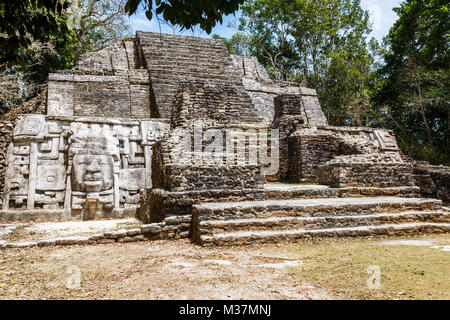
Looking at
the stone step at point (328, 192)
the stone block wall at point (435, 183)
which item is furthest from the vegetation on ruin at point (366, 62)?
the stone step at point (328, 192)

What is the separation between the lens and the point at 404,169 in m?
8.56

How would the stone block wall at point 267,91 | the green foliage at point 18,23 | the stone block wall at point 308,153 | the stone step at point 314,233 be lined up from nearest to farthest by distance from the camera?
the green foliage at point 18,23
the stone step at point 314,233
the stone block wall at point 308,153
the stone block wall at point 267,91

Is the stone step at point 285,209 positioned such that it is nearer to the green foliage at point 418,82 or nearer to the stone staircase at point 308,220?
the stone staircase at point 308,220

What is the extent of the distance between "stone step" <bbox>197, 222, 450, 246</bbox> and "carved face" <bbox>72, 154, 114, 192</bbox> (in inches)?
167

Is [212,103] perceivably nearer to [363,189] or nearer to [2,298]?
[363,189]

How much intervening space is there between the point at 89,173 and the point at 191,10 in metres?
5.84

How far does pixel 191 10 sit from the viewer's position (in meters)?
3.62

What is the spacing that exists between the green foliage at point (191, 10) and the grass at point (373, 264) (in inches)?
112

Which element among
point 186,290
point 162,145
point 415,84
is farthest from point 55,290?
point 415,84

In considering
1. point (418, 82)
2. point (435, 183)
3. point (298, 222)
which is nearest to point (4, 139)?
point (298, 222)

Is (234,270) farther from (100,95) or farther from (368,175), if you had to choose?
(100,95)

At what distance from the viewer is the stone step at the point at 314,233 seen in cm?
490

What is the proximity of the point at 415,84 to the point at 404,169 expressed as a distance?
1273 centimetres

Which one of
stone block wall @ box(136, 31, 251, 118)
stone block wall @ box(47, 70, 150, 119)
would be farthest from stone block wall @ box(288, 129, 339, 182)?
stone block wall @ box(47, 70, 150, 119)
